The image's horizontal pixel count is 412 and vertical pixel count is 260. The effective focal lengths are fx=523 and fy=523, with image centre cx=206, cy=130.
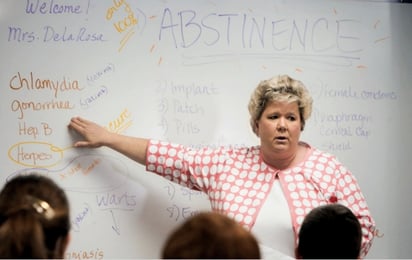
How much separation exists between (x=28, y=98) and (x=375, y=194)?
141 cm

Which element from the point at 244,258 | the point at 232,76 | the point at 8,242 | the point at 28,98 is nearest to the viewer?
the point at 244,258

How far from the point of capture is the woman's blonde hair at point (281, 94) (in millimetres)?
1775

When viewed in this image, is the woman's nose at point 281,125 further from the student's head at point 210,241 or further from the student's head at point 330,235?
the student's head at point 210,241

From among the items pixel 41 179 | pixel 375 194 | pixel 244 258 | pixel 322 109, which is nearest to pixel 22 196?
pixel 41 179

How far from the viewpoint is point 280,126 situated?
1774mm

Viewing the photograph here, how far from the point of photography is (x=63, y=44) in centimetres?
191

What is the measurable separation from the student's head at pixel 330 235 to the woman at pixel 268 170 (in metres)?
0.42

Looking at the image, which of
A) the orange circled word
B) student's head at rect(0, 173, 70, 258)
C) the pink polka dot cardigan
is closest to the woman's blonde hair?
the pink polka dot cardigan

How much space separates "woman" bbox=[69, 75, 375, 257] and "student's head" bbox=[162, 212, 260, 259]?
813 mm

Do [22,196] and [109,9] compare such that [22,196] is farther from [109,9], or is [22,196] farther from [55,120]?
[109,9]

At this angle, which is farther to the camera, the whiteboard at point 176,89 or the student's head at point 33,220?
the whiteboard at point 176,89

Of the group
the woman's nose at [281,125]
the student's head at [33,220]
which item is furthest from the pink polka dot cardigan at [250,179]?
the student's head at [33,220]

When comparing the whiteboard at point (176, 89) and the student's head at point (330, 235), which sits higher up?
the whiteboard at point (176, 89)

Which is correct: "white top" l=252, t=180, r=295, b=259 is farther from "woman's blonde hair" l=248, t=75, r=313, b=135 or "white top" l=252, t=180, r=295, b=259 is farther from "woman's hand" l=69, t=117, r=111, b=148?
"woman's hand" l=69, t=117, r=111, b=148
